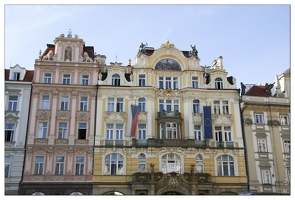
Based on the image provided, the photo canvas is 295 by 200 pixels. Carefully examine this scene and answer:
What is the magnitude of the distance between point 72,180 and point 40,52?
→ 1426cm

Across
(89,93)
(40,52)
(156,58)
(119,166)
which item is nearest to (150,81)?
(156,58)

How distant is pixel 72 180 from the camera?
33.5 m

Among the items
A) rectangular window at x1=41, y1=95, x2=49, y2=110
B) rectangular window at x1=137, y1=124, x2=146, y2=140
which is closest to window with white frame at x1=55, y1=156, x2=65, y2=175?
rectangular window at x1=41, y1=95, x2=49, y2=110

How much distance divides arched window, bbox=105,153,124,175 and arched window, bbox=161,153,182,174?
153 inches

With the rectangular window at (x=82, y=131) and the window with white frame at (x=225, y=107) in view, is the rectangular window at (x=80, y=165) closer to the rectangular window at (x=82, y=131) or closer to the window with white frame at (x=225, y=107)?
the rectangular window at (x=82, y=131)

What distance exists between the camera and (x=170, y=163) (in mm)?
34875

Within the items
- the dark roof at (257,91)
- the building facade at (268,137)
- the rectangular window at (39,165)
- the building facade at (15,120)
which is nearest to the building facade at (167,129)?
the building facade at (268,137)

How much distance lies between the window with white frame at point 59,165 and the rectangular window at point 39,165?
51.3 inches

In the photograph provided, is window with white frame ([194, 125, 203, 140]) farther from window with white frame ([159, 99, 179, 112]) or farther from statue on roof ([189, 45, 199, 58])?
statue on roof ([189, 45, 199, 58])

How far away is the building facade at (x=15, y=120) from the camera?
108 feet

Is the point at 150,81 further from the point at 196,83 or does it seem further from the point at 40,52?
the point at 40,52

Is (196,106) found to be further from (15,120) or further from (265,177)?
(15,120)

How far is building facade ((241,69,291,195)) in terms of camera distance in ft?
114

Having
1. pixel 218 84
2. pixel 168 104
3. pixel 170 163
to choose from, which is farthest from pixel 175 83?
pixel 170 163
